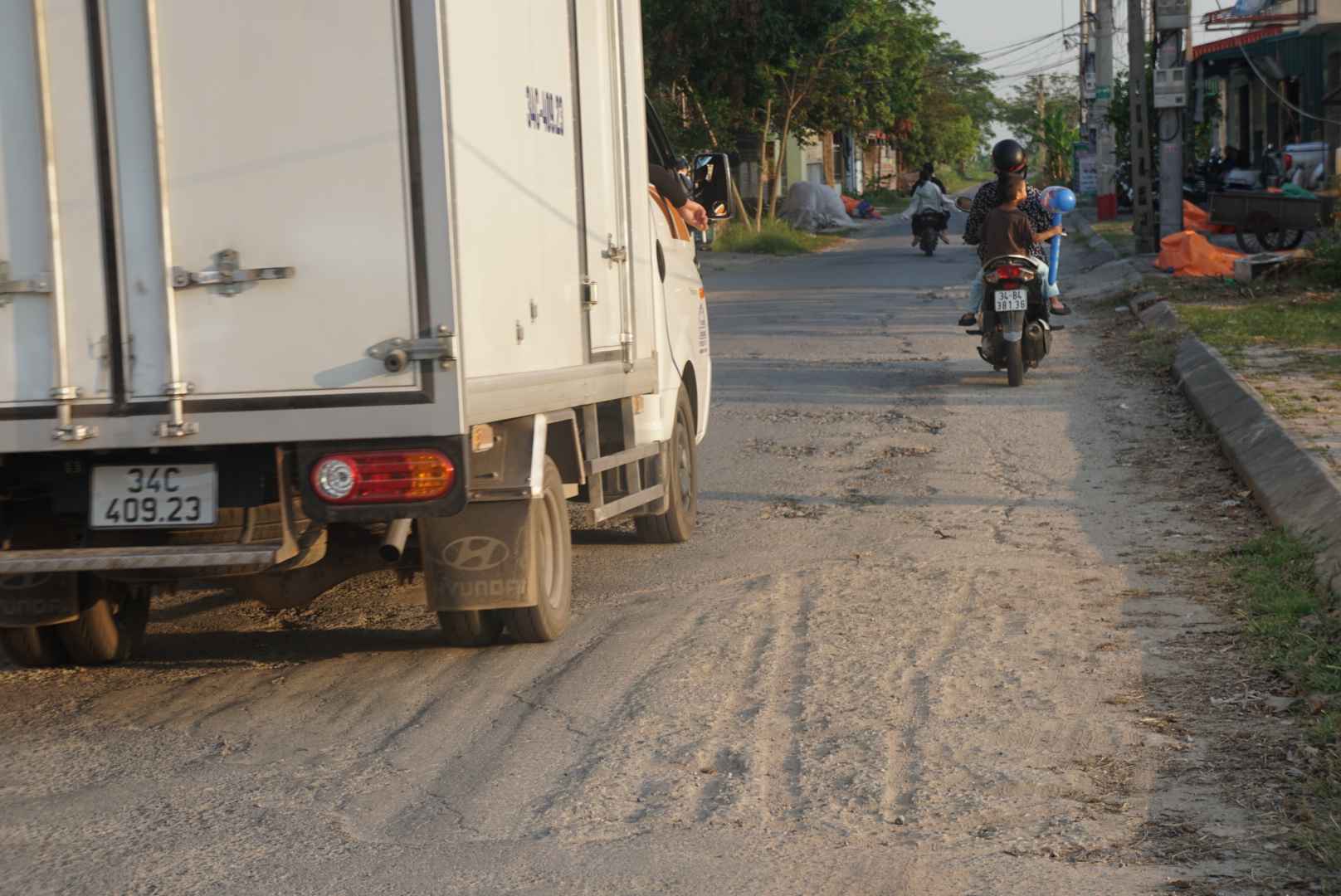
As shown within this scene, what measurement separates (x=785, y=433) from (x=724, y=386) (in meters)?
2.33

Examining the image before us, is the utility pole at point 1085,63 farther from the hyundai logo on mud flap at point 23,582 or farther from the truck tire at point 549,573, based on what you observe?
the hyundai logo on mud flap at point 23,582

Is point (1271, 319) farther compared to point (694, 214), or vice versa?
point (1271, 319)

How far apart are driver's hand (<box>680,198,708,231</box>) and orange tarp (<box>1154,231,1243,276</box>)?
13577 millimetres

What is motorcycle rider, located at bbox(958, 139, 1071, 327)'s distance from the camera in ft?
41.5

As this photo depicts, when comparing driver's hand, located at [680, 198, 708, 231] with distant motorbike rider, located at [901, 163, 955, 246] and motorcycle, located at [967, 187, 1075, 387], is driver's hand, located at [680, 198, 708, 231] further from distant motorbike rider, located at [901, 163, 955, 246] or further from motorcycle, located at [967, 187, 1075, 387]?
distant motorbike rider, located at [901, 163, 955, 246]

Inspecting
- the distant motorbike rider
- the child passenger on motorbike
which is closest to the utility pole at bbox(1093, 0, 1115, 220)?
the distant motorbike rider

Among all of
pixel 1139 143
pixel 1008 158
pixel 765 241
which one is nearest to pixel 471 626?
pixel 1008 158

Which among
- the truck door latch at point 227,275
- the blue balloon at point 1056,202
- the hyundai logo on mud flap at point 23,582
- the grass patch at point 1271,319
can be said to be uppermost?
the blue balloon at point 1056,202

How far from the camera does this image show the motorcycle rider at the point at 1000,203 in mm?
12664

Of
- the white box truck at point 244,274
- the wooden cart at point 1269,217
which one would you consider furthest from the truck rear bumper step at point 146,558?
the wooden cart at point 1269,217

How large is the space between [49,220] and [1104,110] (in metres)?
34.5

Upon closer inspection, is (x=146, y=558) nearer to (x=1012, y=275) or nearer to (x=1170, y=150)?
(x=1012, y=275)

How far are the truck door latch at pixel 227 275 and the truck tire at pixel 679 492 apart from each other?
9.40ft

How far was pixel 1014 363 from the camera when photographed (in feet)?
40.4
